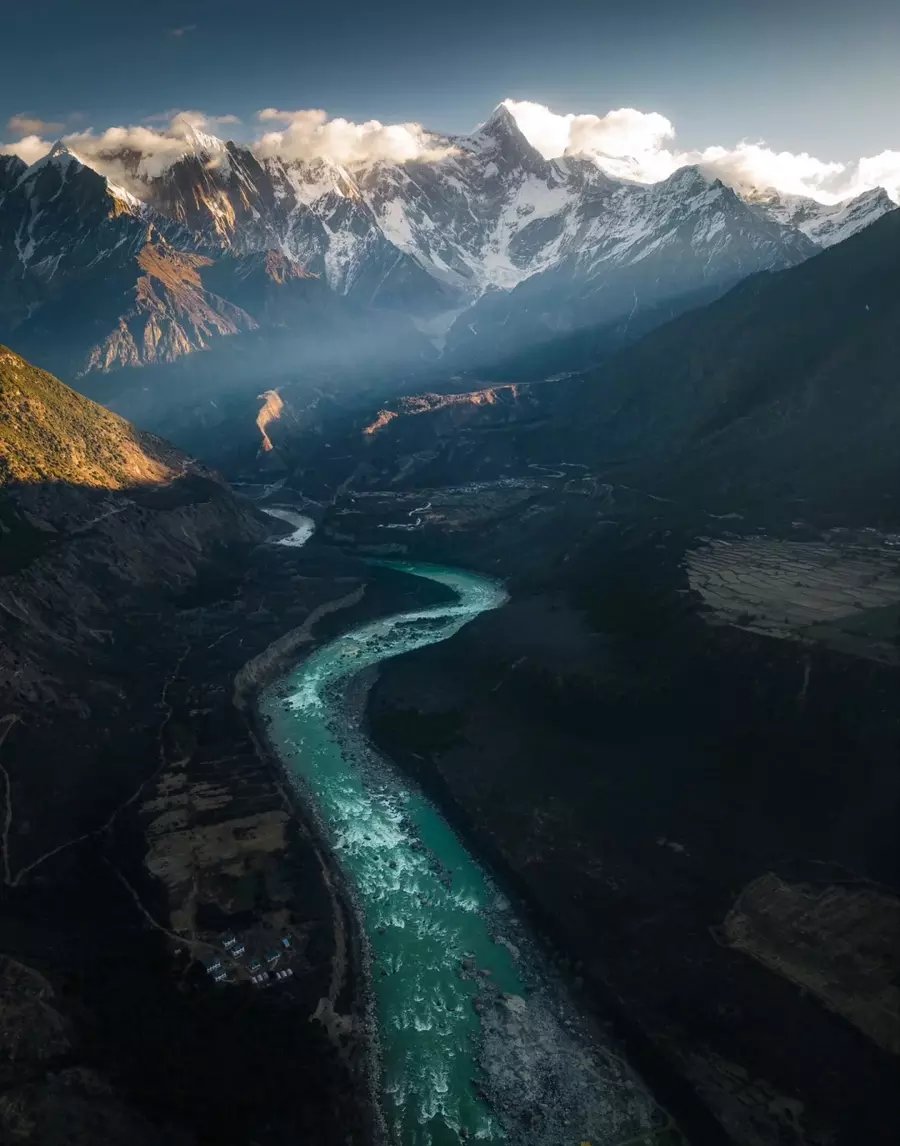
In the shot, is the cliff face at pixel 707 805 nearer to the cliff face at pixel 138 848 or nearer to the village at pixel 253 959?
the cliff face at pixel 138 848

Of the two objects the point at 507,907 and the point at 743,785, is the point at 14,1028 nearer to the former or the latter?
the point at 507,907

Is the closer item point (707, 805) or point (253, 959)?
point (253, 959)

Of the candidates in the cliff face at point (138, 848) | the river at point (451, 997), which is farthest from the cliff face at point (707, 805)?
the cliff face at point (138, 848)

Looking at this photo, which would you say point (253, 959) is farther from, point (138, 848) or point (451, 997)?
point (138, 848)

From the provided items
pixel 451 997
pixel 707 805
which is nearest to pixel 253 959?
pixel 451 997

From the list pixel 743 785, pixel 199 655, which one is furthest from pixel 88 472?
pixel 743 785

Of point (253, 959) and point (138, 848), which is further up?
point (138, 848)
